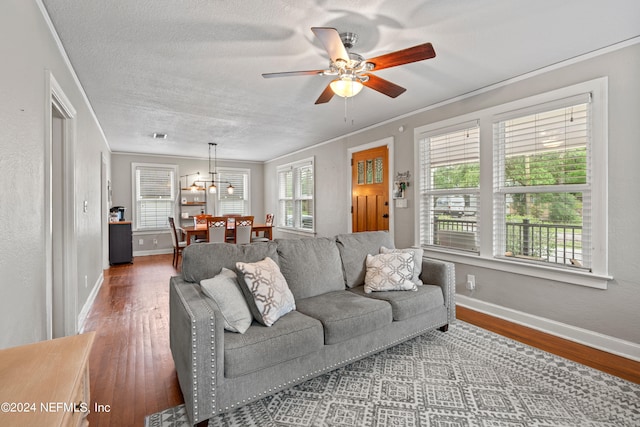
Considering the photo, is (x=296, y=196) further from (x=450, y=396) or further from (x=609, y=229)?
(x=450, y=396)

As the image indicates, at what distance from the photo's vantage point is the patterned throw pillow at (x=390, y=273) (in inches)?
108

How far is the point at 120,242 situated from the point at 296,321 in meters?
5.81

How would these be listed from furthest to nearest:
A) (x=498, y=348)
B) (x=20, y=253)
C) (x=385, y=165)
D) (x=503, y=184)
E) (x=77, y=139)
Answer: (x=385, y=165), (x=503, y=184), (x=77, y=139), (x=498, y=348), (x=20, y=253)

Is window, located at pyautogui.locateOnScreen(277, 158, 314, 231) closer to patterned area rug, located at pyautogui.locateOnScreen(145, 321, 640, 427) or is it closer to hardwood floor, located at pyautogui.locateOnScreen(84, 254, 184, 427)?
hardwood floor, located at pyautogui.locateOnScreen(84, 254, 184, 427)

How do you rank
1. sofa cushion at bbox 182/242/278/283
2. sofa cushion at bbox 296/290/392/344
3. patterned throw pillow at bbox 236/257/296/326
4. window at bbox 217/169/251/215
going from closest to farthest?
patterned throw pillow at bbox 236/257/296/326 → sofa cushion at bbox 296/290/392/344 → sofa cushion at bbox 182/242/278/283 → window at bbox 217/169/251/215

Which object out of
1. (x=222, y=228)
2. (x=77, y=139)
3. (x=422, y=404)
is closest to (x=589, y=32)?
(x=422, y=404)

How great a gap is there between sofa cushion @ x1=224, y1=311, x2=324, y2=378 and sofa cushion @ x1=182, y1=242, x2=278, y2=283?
0.53 meters

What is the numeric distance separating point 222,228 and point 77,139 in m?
2.79

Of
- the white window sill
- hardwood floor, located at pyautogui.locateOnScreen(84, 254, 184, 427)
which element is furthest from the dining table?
the white window sill

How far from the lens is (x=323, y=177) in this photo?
633 centimetres

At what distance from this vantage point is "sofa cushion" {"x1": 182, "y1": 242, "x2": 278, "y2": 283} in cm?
225

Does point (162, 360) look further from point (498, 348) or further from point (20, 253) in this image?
point (498, 348)

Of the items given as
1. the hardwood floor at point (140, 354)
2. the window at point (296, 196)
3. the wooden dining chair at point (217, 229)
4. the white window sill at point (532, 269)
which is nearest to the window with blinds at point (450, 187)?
the white window sill at point (532, 269)

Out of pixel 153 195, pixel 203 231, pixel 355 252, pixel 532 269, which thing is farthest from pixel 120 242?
pixel 532 269
